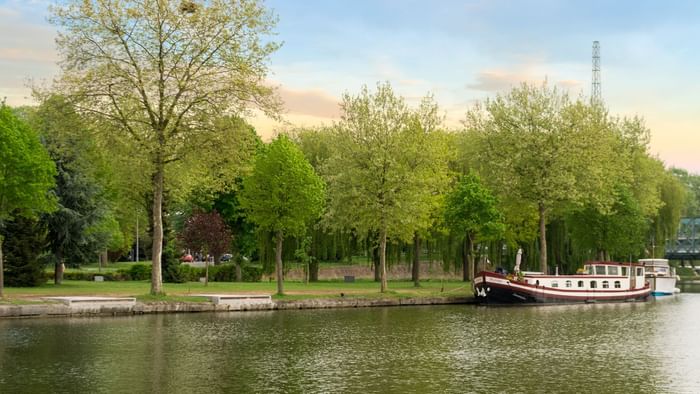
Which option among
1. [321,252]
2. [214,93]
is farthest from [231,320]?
[321,252]

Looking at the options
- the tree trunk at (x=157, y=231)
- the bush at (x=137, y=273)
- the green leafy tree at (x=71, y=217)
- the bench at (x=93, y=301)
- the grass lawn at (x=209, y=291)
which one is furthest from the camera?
the bush at (x=137, y=273)

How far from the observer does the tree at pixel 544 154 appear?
7169cm

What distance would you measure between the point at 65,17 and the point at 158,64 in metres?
6.44

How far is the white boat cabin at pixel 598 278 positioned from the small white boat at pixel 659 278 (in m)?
7.16

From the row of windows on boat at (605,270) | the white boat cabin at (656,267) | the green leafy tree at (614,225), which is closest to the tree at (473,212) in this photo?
the row of windows on boat at (605,270)

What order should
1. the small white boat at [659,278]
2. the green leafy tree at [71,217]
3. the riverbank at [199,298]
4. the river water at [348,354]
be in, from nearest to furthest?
1. the river water at [348,354]
2. the riverbank at [199,298]
3. the green leafy tree at [71,217]
4. the small white boat at [659,278]

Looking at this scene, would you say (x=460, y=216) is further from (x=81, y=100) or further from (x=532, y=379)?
(x=532, y=379)

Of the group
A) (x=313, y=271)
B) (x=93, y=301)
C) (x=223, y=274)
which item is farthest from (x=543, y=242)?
(x=93, y=301)

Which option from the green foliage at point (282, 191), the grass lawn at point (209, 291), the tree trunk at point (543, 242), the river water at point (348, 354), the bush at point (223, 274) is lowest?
the river water at point (348, 354)

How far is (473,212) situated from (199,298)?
25.7 m

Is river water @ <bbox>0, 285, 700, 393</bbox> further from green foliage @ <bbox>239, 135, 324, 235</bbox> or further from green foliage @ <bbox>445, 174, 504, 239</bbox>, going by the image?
green foliage @ <bbox>445, 174, 504, 239</bbox>

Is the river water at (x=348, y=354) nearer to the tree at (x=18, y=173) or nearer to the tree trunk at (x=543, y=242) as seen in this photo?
the tree at (x=18, y=173)

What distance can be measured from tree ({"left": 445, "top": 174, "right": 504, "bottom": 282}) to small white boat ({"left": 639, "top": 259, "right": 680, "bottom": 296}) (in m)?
20.7

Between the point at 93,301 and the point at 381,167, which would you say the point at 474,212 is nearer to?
the point at 381,167
